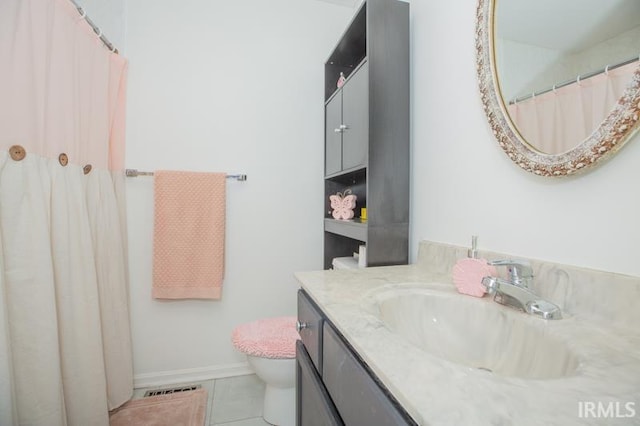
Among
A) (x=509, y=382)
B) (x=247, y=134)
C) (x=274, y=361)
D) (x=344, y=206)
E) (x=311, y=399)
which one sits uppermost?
(x=247, y=134)

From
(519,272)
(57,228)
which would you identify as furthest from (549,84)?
(57,228)

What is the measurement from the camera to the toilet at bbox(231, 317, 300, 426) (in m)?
1.24

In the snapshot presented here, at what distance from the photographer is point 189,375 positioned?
5.61 feet

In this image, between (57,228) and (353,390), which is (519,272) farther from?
(57,228)

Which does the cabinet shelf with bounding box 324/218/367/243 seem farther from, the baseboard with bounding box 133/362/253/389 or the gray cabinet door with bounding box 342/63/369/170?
the baseboard with bounding box 133/362/253/389

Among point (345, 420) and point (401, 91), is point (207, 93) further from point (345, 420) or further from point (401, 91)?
point (345, 420)

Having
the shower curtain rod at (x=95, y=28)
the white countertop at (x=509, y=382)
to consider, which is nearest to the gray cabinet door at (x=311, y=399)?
the white countertop at (x=509, y=382)

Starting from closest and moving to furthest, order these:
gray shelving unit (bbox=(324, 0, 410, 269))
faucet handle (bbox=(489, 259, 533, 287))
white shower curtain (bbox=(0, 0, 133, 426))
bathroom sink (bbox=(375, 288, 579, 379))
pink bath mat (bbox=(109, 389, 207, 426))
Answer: bathroom sink (bbox=(375, 288, 579, 379)) < faucet handle (bbox=(489, 259, 533, 287)) < white shower curtain (bbox=(0, 0, 133, 426)) < gray shelving unit (bbox=(324, 0, 410, 269)) < pink bath mat (bbox=(109, 389, 207, 426))

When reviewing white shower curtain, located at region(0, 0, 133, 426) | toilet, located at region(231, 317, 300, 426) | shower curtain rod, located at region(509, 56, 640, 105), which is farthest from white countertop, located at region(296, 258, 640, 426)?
→ white shower curtain, located at region(0, 0, 133, 426)

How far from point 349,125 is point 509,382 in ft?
3.92

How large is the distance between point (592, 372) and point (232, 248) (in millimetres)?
1661

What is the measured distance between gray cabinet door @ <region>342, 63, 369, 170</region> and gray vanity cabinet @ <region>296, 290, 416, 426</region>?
0.66 meters

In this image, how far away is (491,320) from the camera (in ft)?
2.25

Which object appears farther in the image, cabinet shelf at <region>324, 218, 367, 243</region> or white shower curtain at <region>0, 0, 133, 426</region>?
cabinet shelf at <region>324, 218, 367, 243</region>
